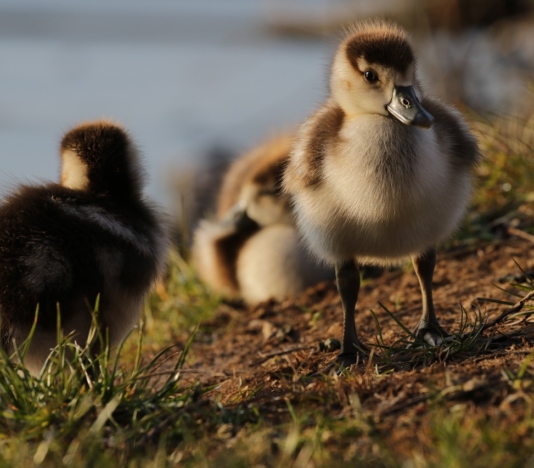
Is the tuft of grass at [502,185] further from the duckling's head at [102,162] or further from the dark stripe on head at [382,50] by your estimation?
the duckling's head at [102,162]

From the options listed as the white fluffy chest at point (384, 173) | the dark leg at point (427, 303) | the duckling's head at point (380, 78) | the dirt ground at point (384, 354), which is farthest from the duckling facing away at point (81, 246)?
the dark leg at point (427, 303)

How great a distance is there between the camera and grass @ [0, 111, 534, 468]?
2.43 metres

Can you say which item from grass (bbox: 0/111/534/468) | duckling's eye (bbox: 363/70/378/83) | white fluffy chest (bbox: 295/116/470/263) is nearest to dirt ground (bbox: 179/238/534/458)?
grass (bbox: 0/111/534/468)

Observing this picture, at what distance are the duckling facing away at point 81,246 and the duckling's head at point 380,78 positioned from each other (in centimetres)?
98

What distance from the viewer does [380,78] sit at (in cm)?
343

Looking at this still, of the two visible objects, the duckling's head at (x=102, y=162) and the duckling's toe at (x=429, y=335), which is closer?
the duckling's toe at (x=429, y=335)

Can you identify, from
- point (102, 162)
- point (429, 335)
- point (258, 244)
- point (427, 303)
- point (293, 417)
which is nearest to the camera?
point (293, 417)

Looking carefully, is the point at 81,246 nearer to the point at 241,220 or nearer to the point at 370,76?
the point at 370,76

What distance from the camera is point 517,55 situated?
11.4 metres

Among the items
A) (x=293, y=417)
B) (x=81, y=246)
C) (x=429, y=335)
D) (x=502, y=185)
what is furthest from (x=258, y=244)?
(x=293, y=417)

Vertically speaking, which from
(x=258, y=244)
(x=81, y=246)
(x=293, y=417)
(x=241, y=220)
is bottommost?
(x=258, y=244)

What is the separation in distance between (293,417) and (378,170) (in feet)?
3.49

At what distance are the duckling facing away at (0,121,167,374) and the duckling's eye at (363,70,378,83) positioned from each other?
108cm

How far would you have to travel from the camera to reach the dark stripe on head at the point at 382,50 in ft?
11.2
